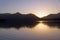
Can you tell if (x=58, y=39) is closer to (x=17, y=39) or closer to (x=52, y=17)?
(x=17, y=39)

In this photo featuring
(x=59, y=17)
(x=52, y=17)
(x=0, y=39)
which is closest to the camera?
(x=0, y=39)

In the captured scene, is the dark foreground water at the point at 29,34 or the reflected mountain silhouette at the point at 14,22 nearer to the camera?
the dark foreground water at the point at 29,34

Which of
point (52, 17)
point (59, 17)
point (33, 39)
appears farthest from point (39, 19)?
point (33, 39)

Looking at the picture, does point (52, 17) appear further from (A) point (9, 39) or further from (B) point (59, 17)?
(A) point (9, 39)

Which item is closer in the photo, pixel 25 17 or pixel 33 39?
pixel 33 39

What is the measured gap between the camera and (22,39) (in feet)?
69.4

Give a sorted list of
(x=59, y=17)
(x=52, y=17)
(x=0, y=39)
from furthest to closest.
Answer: (x=52, y=17), (x=59, y=17), (x=0, y=39)

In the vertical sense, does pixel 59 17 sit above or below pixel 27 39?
above

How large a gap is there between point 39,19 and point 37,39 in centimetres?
9466

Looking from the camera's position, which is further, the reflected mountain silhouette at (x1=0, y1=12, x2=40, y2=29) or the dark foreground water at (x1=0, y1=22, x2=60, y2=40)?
the reflected mountain silhouette at (x1=0, y1=12, x2=40, y2=29)

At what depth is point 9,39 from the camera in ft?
67.7

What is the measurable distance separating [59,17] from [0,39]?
3231 inches

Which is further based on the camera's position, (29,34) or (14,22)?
A: (14,22)

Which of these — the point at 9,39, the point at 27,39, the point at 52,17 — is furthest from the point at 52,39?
the point at 52,17
